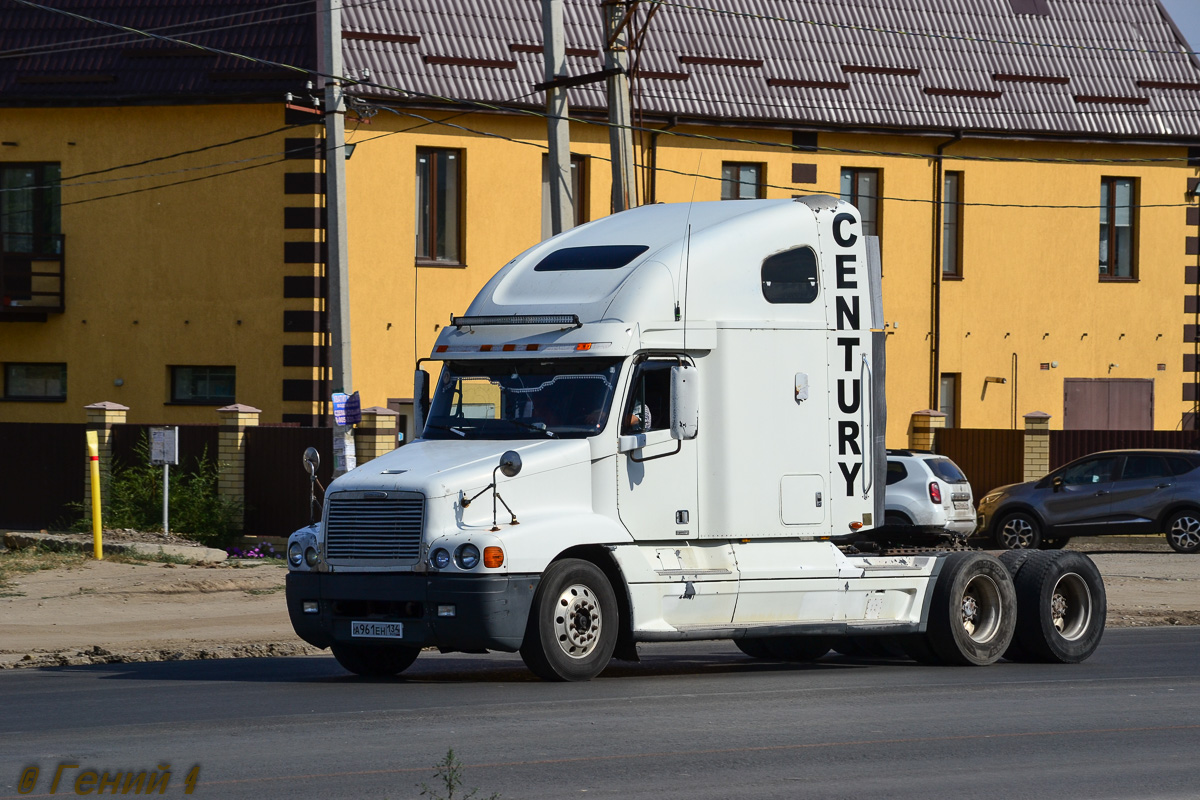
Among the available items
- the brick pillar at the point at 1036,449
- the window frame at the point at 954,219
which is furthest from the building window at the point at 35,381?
the brick pillar at the point at 1036,449

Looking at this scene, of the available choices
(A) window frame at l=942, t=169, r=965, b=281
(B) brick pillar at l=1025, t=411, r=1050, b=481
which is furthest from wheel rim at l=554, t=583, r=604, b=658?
(A) window frame at l=942, t=169, r=965, b=281

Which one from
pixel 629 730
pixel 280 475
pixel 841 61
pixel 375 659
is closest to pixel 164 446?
pixel 280 475

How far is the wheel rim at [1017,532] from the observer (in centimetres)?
2891

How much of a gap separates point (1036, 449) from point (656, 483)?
815 inches

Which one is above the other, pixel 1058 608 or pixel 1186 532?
pixel 1058 608

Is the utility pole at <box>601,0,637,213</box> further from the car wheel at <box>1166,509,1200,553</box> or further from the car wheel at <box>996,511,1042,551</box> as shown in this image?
the car wheel at <box>1166,509,1200,553</box>

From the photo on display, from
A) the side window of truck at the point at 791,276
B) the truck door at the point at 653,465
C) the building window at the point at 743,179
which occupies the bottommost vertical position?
the truck door at the point at 653,465

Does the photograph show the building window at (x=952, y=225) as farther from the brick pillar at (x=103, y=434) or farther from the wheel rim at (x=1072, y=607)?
A: the wheel rim at (x=1072, y=607)

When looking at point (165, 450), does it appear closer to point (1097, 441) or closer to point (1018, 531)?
point (1018, 531)

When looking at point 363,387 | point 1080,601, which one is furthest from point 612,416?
point 363,387

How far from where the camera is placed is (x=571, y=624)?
12.7 meters

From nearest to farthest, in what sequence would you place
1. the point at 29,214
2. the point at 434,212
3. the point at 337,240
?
the point at 337,240 → the point at 434,212 → the point at 29,214

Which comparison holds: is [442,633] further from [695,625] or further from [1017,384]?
[1017,384]

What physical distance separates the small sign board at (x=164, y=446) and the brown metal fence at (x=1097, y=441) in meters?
16.1
